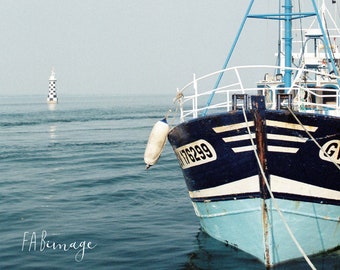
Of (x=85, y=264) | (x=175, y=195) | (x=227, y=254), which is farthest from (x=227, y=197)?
(x=175, y=195)

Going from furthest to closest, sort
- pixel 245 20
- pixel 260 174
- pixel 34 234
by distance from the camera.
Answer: pixel 245 20
pixel 34 234
pixel 260 174

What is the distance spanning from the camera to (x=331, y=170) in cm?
962

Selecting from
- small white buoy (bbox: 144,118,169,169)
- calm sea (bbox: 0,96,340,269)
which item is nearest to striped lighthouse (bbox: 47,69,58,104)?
calm sea (bbox: 0,96,340,269)

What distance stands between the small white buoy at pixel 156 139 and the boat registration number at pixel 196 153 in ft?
1.44

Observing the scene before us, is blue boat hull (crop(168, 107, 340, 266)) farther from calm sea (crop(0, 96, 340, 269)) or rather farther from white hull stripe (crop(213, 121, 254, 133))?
calm sea (crop(0, 96, 340, 269))

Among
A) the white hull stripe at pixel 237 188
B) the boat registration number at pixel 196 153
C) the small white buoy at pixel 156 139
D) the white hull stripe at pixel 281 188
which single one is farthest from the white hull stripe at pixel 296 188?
the small white buoy at pixel 156 139

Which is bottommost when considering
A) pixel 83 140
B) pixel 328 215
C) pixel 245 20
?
pixel 83 140

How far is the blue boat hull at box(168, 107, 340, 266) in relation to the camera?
918 cm

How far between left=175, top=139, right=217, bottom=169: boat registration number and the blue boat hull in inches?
0.9

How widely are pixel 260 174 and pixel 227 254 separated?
2.19m

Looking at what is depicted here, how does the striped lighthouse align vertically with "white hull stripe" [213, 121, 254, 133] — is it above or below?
below

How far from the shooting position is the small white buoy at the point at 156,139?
10492 millimetres

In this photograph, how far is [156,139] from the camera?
34.8ft

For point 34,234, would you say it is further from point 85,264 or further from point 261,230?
point 261,230
